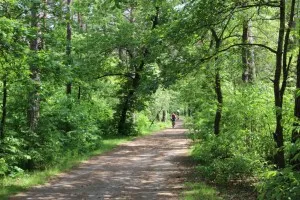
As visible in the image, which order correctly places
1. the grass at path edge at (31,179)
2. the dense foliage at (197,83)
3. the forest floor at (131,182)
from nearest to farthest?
1. the dense foliage at (197,83)
2. the forest floor at (131,182)
3. the grass at path edge at (31,179)

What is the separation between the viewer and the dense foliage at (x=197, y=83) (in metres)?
7.32

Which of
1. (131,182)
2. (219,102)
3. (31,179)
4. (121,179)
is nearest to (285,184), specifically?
(131,182)

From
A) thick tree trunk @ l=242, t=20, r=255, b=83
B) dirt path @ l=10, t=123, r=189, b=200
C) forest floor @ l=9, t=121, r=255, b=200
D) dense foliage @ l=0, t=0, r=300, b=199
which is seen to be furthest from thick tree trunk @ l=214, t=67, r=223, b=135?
dirt path @ l=10, t=123, r=189, b=200

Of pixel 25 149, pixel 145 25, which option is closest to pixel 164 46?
pixel 25 149

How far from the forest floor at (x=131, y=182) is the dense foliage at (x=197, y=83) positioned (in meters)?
0.77

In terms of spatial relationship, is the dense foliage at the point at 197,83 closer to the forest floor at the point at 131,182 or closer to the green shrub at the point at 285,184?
the green shrub at the point at 285,184

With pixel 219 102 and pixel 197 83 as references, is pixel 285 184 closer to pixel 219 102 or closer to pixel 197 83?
pixel 219 102

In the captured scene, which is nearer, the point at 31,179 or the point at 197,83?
the point at 31,179

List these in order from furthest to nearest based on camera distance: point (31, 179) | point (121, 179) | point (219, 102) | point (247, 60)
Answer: point (219, 102) → point (247, 60) → point (121, 179) → point (31, 179)

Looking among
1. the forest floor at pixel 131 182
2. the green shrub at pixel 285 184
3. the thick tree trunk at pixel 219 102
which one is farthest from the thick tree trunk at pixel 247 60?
the green shrub at pixel 285 184

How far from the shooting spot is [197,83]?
1334 centimetres

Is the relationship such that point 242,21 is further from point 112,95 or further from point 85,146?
point 112,95

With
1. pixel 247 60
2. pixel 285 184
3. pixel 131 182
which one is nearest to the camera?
pixel 285 184

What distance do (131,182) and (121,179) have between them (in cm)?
60
